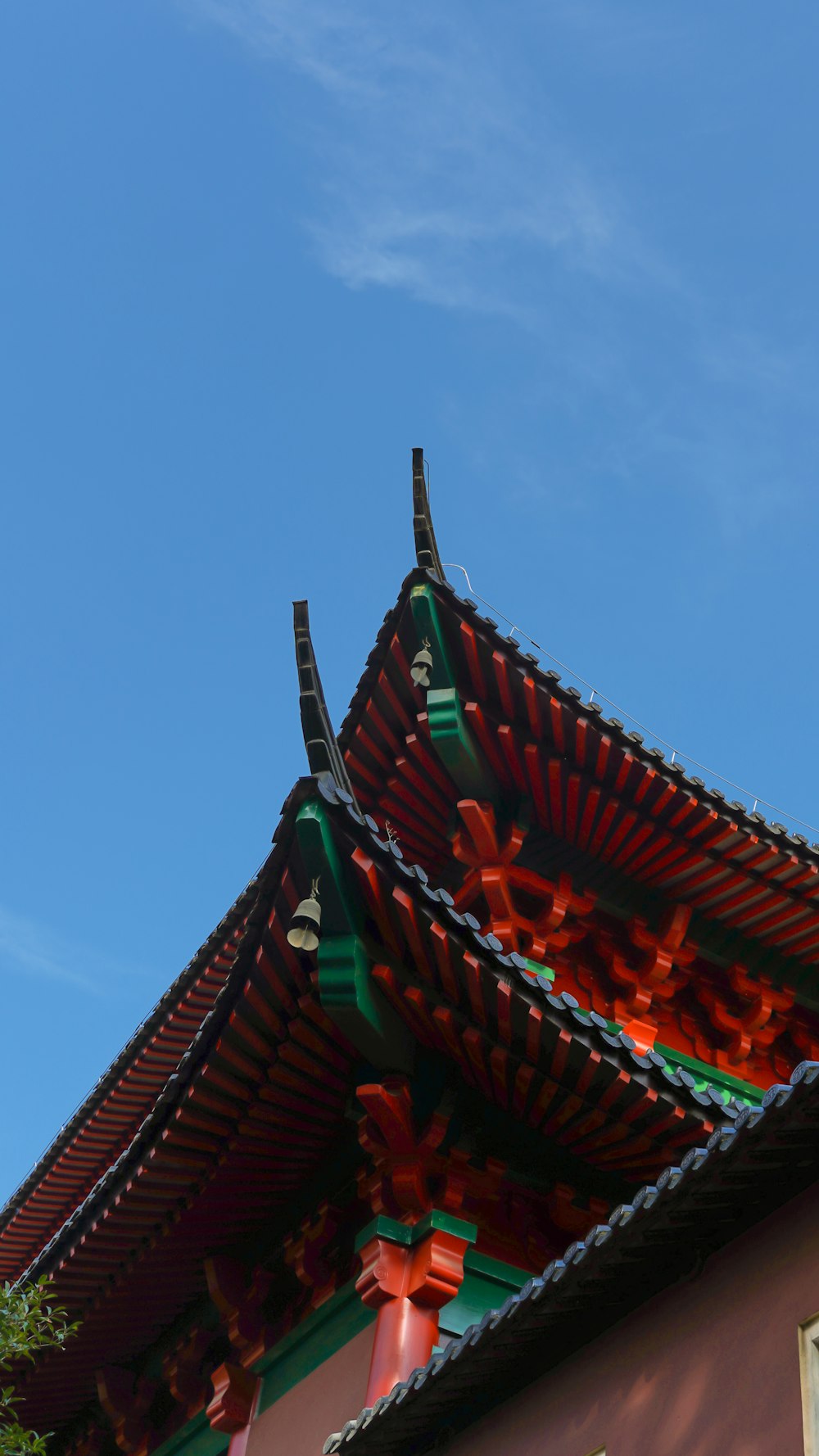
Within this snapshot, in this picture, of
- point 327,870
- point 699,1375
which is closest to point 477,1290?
point 327,870

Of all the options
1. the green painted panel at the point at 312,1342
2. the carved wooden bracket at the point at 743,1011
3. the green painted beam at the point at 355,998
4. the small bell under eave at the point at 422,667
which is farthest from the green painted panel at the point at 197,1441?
the small bell under eave at the point at 422,667

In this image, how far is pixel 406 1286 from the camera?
9211mm

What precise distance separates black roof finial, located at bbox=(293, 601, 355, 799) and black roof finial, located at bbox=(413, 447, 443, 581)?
342 centimetres

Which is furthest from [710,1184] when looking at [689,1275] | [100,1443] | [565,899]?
[100,1443]

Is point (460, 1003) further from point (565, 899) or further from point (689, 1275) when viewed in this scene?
point (565, 899)

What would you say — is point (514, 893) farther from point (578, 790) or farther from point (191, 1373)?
point (191, 1373)

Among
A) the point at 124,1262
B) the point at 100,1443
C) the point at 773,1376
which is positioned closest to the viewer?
the point at 773,1376

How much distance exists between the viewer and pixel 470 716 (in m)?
13.1

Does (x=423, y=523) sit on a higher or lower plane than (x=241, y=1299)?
higher

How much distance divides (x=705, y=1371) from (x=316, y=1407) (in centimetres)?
407

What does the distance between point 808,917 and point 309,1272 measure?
5.33 metres

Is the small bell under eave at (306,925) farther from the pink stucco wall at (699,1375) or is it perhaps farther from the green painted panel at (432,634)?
the green painted panel at (432,634)

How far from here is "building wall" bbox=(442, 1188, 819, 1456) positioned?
5844 millimetres

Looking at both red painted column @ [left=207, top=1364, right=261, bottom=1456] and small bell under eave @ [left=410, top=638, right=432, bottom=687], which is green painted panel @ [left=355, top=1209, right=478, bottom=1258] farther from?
small bell under eave @ [left=410, top=638, right=432, bottom=687]
